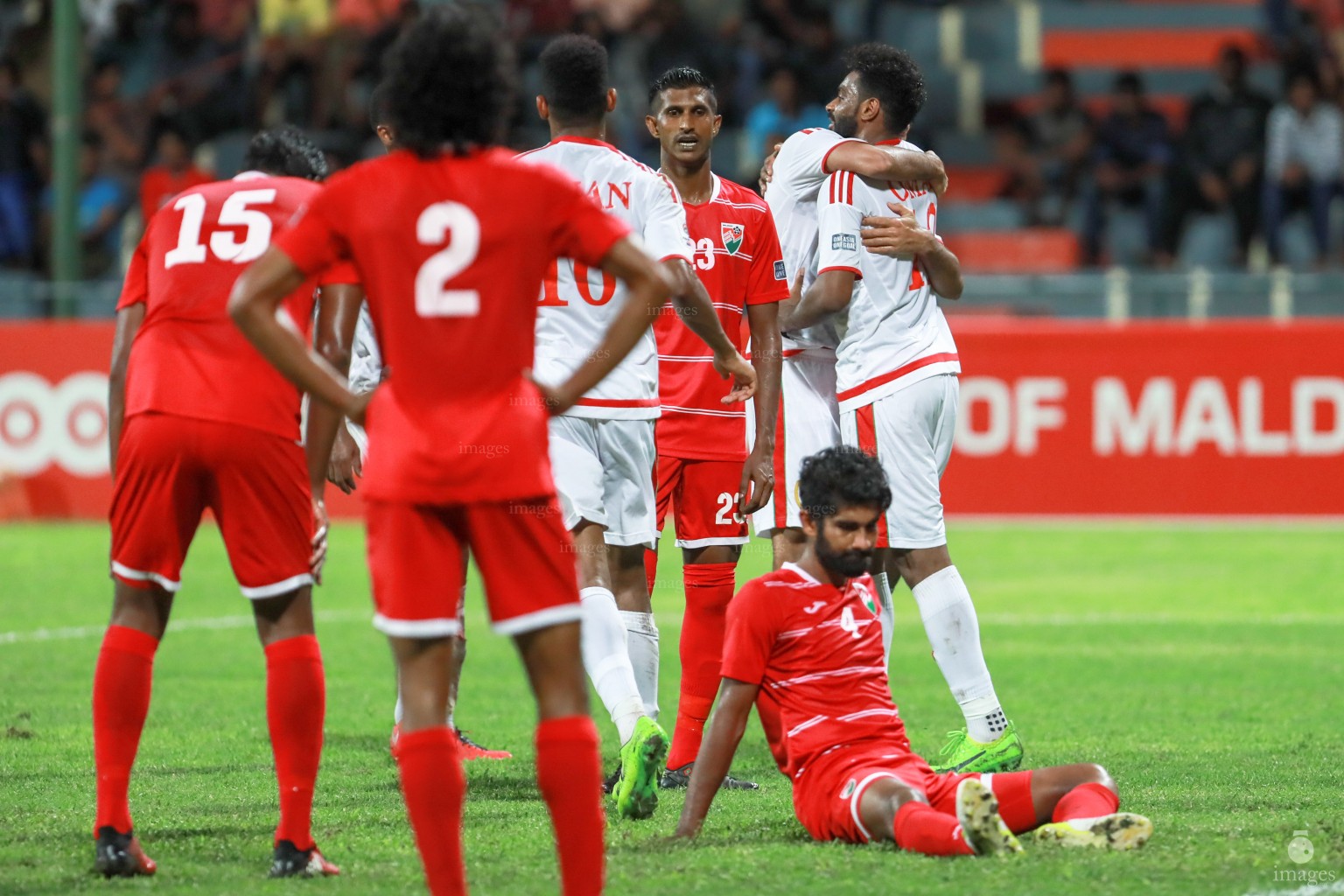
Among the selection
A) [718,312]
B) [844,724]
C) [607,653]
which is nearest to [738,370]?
[718,312]

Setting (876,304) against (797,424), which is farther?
(797,424)

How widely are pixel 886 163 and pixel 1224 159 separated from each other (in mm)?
13991

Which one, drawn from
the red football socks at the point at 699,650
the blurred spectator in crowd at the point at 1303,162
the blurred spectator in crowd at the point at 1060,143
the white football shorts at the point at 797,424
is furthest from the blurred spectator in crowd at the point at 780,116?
the red football socks at the point at 699,650

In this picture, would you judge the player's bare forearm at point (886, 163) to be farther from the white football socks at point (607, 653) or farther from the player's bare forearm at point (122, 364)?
the player's bare forearm at point (122, 364)

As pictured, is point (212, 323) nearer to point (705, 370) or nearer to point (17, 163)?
point (705, 370)

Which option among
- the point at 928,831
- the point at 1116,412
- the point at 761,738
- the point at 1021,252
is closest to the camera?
the point at 928,831

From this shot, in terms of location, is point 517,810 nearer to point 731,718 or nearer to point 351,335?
point 731,718

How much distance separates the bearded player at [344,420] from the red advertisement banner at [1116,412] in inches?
358

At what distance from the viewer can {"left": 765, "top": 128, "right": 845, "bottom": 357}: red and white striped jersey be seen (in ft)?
22.7

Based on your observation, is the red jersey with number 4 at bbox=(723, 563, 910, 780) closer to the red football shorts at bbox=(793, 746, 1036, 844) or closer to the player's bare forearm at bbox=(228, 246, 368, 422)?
the red football shorts at bbox=(793, 746, 1036, 844)

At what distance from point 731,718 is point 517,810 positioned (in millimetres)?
1148

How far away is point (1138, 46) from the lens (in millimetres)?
25312

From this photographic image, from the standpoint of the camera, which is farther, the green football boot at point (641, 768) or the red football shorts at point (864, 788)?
the green football boot at point (641, 768)

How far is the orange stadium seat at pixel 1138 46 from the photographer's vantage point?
2498 cm
